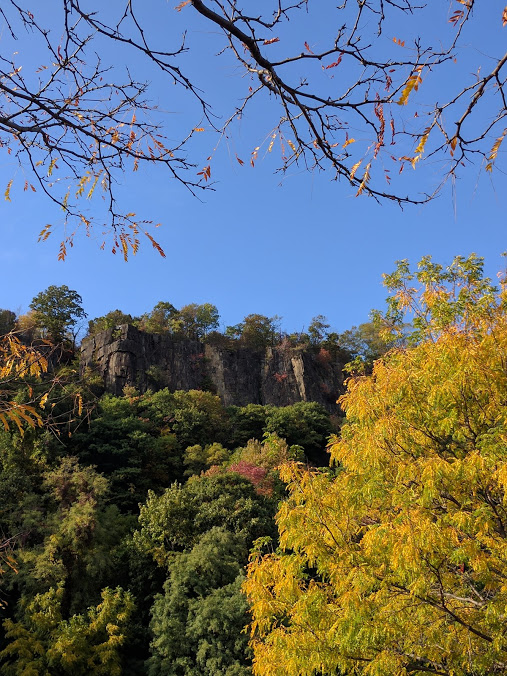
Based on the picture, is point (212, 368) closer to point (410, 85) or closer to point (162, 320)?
point (162, 320)

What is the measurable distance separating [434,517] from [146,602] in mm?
10053

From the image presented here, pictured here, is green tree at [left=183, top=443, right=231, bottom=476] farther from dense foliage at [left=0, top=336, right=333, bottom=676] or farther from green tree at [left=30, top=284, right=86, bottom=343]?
green tree at [left=30, top=284, right=86, bottom=343]

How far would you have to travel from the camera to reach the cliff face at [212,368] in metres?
27.1

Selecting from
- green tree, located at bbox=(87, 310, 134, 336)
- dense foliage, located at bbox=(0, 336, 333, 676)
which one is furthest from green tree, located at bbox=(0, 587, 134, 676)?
green tree, located at bbox=(87, 310, 134, 336)

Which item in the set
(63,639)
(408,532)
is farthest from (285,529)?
(63,639)

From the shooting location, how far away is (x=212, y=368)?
3250 centimetres

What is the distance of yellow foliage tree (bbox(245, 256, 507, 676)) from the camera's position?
137 inches

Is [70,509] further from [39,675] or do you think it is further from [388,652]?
[388,652]

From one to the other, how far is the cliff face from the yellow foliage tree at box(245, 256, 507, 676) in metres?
22.8

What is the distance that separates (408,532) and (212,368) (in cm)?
2946

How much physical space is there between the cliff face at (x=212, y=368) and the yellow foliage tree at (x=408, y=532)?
22.8 metres

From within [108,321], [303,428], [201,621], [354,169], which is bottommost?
[201,621]

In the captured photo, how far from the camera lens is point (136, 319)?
3584 cm

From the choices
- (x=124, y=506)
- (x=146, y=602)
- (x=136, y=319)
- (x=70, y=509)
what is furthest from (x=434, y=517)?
(x=136, y=319)
